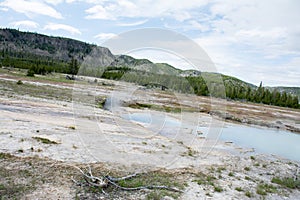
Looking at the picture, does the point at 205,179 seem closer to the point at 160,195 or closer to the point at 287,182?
the point at 160,195

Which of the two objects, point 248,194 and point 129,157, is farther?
point 129,157

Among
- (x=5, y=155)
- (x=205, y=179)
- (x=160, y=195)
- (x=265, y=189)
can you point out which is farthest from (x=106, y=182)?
(x=265, y=189)

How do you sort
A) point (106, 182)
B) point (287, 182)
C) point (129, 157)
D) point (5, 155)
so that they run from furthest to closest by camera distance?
Answer: point (129, 157) < point (287, 182) < point (5, 155) < point (106, 182)

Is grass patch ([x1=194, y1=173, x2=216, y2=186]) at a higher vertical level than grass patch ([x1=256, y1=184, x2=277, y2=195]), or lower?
lower

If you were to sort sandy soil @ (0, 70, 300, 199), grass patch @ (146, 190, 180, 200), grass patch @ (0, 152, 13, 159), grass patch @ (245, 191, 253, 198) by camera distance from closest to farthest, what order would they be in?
grass patch @ (146, 190, 180, 200) → sandy soil @ (0, 70, 300, 199) → grass patch @ (245, 191, 253, 198) → grass patch @ (0, 152, 13, 159)

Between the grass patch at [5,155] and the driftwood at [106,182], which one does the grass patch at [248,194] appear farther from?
the grass patch at [5,155]

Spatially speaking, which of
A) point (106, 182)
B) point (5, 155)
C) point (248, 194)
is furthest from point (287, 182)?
point (5, 155)

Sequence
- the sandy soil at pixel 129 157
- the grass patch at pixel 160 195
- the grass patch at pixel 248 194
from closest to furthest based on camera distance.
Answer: the grass patch at pixel 160 195 < the sandy soil at pixel 129 157 < the grass patch at pixel 248 194

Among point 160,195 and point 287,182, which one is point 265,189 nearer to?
point 287,182

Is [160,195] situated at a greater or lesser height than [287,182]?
lesser

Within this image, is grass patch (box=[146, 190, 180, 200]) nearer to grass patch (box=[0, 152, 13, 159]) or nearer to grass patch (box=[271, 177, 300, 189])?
grass patch (box=[271, 177, 300, 189])

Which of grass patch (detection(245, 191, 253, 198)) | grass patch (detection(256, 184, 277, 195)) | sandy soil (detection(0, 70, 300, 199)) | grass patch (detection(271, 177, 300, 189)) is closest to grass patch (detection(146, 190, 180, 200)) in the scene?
sandy soil (detection(0, 70, 300, 199))

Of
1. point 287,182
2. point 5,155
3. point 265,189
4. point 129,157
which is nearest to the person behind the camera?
point 5,155

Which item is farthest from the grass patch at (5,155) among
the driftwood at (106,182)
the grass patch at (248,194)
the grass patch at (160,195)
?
the grass patch at (248,194)
